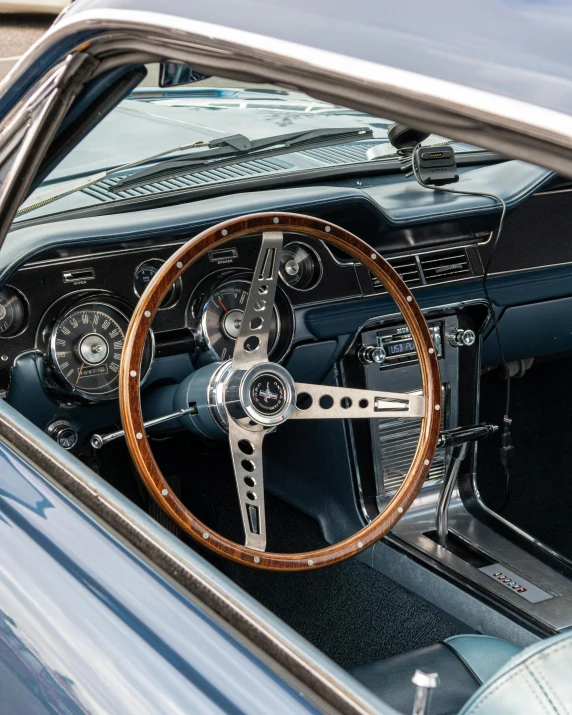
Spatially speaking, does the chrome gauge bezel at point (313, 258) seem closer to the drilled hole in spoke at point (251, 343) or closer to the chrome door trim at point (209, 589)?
the drilled hole in spoke at point (251, 343)

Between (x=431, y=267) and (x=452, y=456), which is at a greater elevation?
(x=431, y=267)

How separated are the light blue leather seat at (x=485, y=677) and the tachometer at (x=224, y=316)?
0.86 meters

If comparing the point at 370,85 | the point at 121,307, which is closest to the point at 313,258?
the point at 121,307

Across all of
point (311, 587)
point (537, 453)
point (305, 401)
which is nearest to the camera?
point (305, 401)

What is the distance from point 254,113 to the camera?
3.47 m

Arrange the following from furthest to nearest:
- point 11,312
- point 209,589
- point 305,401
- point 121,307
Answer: point 121,307
point 11,312
point 305,401
point 209,589

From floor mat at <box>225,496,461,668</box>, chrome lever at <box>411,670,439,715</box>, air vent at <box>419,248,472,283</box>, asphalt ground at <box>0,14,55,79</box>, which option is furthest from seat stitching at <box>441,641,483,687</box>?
asphalt ground at <box>0,14,55,79</box>

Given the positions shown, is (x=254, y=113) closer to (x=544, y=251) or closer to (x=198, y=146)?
(x=198, y=146)

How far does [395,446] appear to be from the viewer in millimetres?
2943

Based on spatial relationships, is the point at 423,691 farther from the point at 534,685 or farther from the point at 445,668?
the point at 445,668

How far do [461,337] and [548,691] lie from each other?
2063mm

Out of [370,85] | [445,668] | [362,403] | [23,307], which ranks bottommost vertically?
[445,668]

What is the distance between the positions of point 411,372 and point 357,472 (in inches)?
13.8

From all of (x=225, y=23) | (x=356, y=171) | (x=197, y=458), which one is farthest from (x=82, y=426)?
(x=225, y=23)
